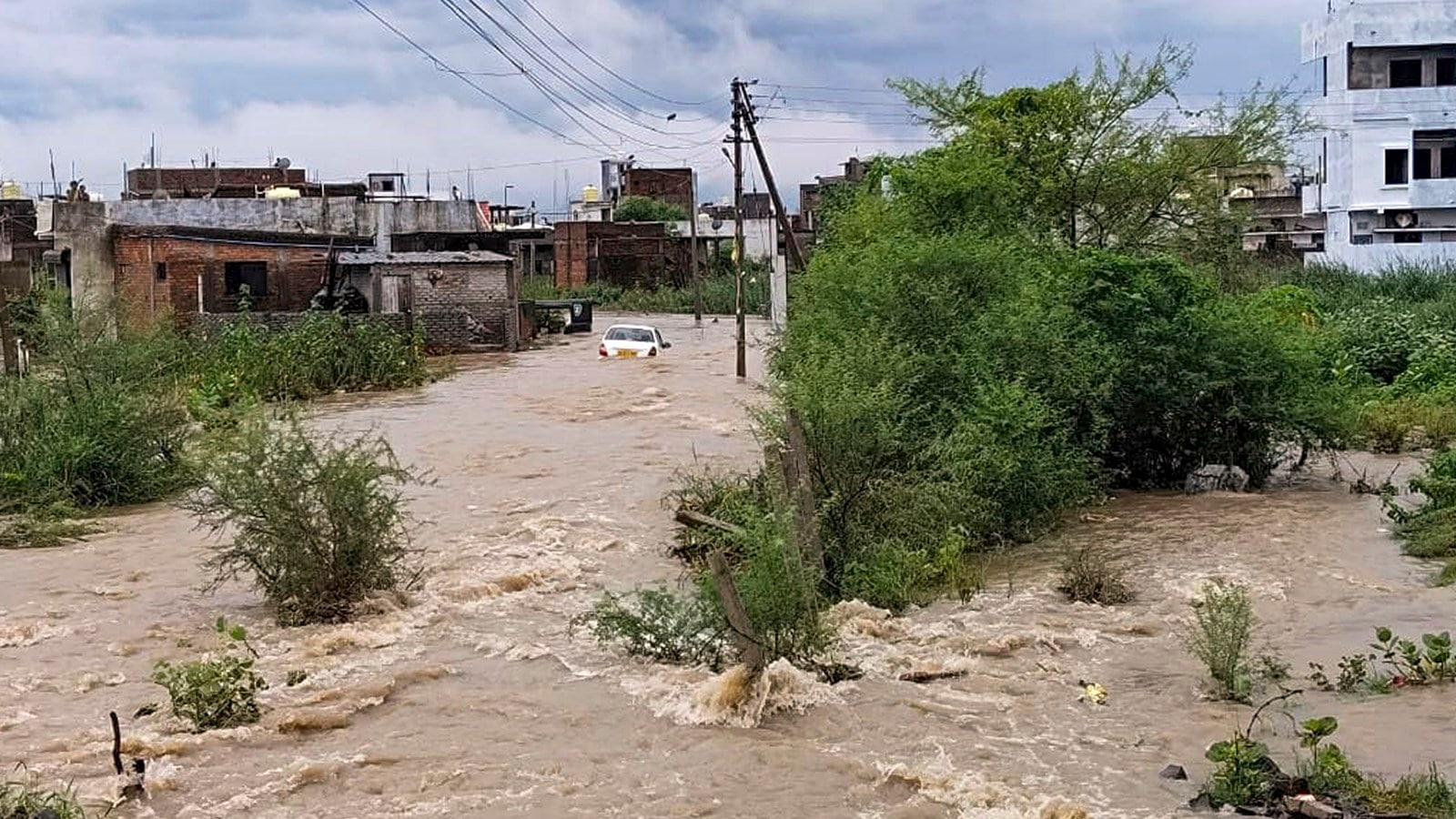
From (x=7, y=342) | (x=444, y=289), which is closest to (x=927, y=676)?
(x=7, y=342)

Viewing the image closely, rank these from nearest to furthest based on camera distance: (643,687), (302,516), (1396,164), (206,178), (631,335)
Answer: (643,687)
(302,516)
(631,335)
(1396,164)
(206,178)

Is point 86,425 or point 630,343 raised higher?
point 630,343

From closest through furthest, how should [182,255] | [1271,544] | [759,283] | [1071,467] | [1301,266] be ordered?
1. [1271,544]
2. [1071,467]
3. [182,255]
4. [1301,266]
5. [759,283]

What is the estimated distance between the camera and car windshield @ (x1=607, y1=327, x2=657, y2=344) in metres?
36.3

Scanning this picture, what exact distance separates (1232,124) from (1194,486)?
382 inches

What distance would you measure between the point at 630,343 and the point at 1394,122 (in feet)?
67.5

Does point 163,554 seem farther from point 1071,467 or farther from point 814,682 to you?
point 1071,467

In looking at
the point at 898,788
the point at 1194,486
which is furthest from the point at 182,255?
the point at 898,788

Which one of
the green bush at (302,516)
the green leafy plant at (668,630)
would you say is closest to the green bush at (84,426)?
the green bush at (302,516)

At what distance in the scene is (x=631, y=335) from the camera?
36.4 m

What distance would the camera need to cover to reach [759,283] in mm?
52031

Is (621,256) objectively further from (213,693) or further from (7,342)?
(213,693)

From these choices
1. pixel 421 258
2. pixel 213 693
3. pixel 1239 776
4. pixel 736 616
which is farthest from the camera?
pixel 421 258

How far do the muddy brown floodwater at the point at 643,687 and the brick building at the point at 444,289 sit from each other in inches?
837
